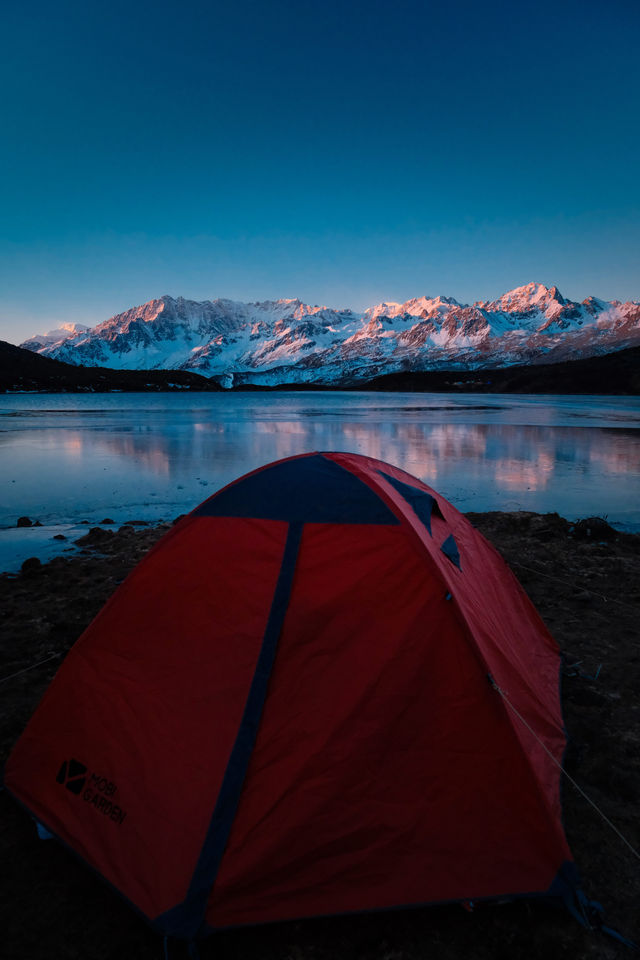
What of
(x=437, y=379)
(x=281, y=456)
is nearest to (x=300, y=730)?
(x=281, y=456)

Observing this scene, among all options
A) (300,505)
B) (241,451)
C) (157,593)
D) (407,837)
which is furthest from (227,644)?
(241,451)

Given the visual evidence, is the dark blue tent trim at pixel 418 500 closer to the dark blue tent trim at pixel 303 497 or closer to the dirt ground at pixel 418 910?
the dark blue tent trim at pixel 303 497

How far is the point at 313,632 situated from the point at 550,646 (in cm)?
303

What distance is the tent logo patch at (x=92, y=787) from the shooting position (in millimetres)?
2916

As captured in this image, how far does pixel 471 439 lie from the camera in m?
27.9

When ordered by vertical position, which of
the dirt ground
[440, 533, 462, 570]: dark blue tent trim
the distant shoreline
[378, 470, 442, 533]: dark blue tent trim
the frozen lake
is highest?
the distant shoreline

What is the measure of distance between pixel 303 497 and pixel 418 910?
2.57 meters

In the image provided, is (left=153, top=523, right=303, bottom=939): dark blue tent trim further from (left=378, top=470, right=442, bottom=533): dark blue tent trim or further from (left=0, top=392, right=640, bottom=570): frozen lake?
(left=0, top=392, right=640, bottom=570): frozen lake

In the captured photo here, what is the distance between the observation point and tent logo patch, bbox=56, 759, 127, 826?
2916mm

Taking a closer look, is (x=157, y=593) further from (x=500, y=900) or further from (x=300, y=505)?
(x=500, y=900)

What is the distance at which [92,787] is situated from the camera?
3053mm

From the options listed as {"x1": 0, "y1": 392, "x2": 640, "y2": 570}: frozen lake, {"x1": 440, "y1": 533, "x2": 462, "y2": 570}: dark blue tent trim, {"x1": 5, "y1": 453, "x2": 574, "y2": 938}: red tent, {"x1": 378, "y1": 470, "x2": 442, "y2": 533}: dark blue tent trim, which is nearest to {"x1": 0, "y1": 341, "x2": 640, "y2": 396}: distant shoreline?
{"x1": 0, "y1": 392, "x2": 640, "y2": 570}: frozen lake

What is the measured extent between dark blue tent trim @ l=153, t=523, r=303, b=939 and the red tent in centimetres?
1

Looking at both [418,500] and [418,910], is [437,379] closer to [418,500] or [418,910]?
[418,500]
